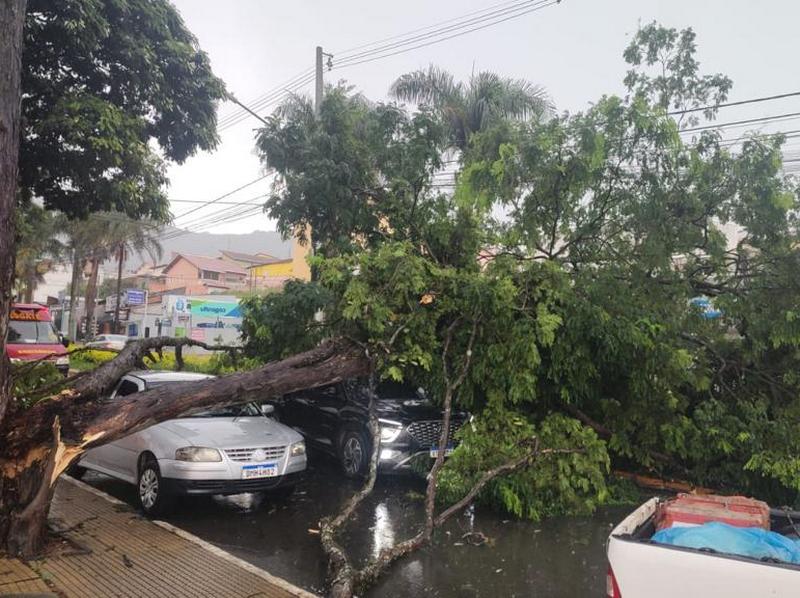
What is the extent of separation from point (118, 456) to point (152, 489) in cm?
93

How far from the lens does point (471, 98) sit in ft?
51.1

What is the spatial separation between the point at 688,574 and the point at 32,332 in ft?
56.0

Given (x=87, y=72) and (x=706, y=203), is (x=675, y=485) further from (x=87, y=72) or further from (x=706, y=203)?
(x=87, y=72)

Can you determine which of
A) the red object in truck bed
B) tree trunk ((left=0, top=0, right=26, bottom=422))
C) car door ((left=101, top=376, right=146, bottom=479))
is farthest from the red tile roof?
the red object in truck bed

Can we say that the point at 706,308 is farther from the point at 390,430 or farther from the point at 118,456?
the point at 118,456

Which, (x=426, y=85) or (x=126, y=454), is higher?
(x=426, y=85)

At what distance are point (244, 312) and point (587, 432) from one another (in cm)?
595

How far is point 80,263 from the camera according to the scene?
41094 mm

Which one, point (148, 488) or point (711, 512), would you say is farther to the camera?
point (148, 488)

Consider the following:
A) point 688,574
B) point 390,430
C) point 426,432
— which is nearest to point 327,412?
point 390,430

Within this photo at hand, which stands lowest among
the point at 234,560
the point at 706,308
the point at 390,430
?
the point at 234,560

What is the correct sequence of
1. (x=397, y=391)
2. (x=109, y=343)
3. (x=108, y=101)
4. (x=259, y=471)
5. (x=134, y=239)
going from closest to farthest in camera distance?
(x=259, y=471)
(x=397, y=391)
(x=108, y=101)
(x=109, y=343)
(x=134, y=239)

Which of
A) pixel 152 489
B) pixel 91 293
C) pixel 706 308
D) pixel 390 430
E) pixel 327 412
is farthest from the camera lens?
pixel 91 293

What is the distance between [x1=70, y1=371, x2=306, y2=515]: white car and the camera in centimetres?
632
